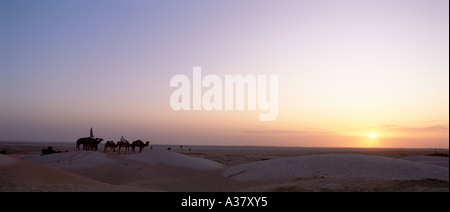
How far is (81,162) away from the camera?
28688mm

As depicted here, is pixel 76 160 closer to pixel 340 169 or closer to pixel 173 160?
pixel 173 160

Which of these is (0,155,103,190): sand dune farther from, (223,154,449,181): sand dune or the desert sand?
(223,154,449,181): sand dune

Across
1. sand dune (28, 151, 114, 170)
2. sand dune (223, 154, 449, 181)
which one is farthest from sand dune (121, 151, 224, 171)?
sand dune (223, 154, 449, 181)

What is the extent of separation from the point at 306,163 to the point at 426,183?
37.7 feet

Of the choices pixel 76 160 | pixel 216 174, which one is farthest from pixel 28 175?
pixel 76 160

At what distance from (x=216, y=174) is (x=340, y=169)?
369 inches

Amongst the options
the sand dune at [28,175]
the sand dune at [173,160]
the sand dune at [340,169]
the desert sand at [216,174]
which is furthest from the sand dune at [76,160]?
the sand dune at [340,169]

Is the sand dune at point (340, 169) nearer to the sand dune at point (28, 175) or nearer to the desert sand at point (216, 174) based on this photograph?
the desert sand at point (216, 174)

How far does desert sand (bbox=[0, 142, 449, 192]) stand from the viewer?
1371cm

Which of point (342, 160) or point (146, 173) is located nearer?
point (342, 160)
